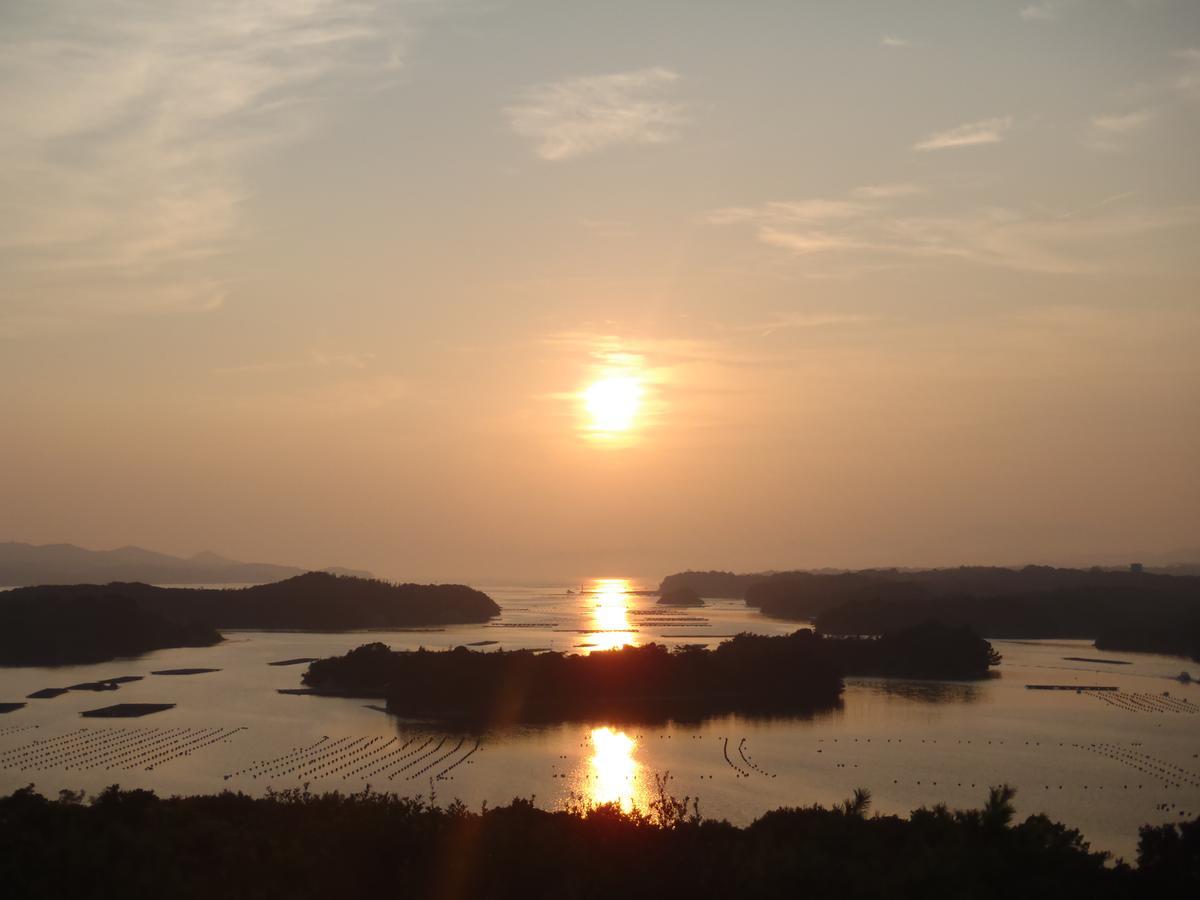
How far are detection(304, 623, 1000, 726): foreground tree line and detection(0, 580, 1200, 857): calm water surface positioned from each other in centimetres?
354

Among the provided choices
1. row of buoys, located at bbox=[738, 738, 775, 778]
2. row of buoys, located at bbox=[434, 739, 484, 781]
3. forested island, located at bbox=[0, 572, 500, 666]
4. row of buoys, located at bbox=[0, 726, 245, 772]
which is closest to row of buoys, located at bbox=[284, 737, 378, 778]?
row of buoys, located at bbox=[434, 739, 484, 781]

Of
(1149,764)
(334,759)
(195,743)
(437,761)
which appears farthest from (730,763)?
(195,743)

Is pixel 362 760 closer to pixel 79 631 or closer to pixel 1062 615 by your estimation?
pixel 79 631

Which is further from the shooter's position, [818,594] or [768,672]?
[818,594]

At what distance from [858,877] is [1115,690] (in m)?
65.9

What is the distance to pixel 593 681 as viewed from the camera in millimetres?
75938

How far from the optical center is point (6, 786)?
151 ft

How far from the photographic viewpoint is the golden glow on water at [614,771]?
44.3 metres

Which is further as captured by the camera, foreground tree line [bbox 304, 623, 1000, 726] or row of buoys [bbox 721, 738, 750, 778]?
foreground tree line [bbox 304, 623, 1000, 726]

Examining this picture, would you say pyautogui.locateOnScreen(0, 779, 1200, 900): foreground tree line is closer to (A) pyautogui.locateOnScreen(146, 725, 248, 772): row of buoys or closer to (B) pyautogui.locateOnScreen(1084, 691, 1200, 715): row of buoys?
(A) pyautogui.locateOnScreen(146, 725, 248, 772): row of buoys

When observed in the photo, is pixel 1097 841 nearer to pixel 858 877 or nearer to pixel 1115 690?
pixel 858 877

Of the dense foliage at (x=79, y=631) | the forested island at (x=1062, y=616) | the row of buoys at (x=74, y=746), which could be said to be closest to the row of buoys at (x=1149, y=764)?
the row of buoys at (x=74, y=746)

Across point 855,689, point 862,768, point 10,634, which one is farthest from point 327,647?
point 862,768

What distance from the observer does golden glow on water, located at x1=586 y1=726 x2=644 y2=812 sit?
4434 centimetres
